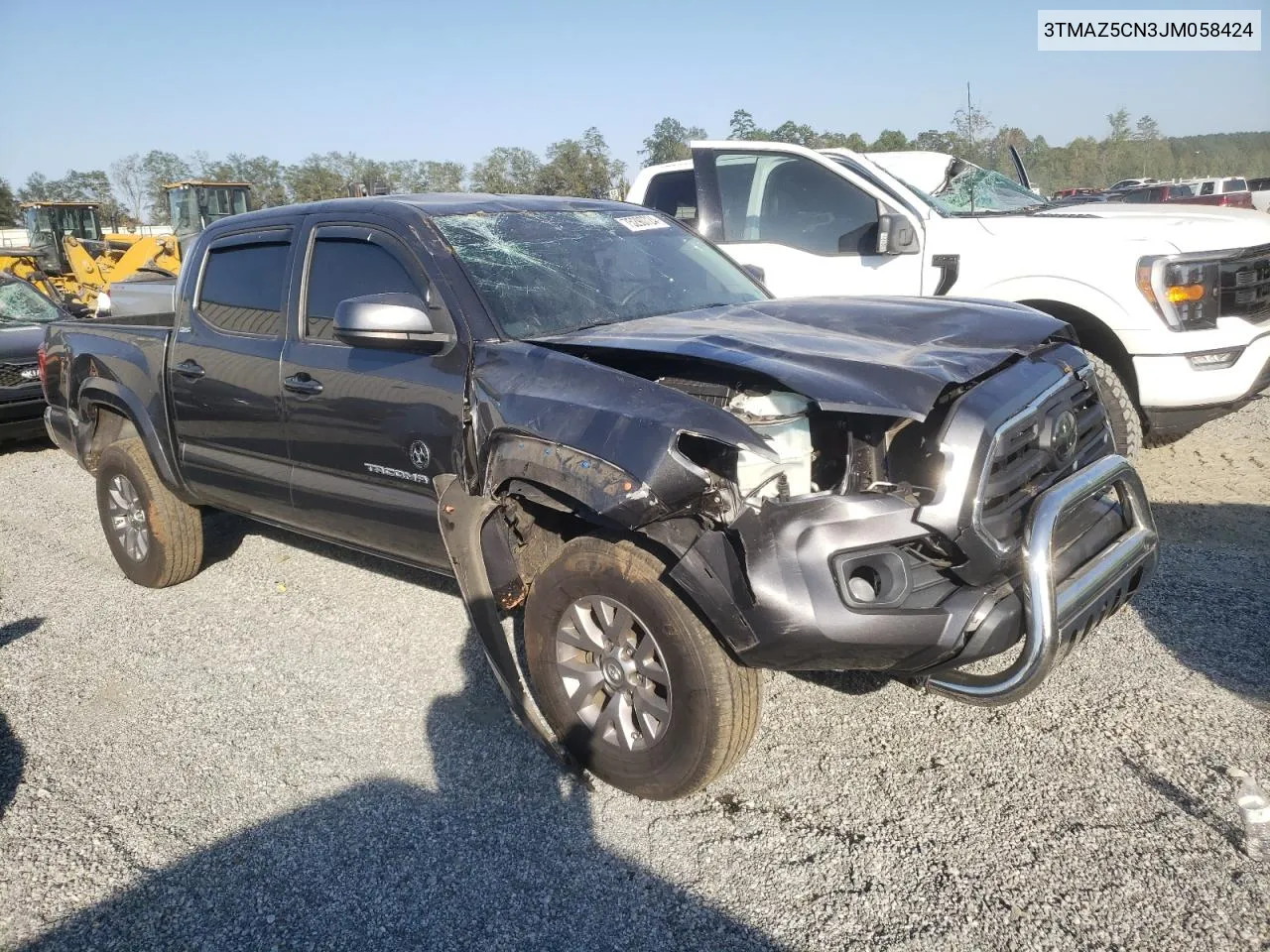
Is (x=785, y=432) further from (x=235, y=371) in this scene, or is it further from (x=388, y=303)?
(x=235, y=371)

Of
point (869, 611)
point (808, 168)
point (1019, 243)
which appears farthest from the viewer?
point (808, 168)

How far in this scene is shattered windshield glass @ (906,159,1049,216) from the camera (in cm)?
632

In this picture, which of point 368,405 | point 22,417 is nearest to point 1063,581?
point 368,405

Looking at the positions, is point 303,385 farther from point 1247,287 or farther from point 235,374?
point 1247,287

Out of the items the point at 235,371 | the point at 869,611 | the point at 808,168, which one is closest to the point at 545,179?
the point at 808,168

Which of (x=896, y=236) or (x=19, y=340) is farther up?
(x=896, y=236)

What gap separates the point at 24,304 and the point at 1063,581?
36.4ft

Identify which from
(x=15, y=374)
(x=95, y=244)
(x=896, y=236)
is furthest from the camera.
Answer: (x=95, y=244)

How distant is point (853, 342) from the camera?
3.01 metres

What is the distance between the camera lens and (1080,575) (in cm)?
277

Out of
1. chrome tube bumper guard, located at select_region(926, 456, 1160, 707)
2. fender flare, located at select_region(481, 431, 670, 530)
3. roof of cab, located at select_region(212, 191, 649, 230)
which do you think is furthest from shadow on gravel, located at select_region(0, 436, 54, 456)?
chrome tube bumper guard, located at select_region(926, 456, 1160, 707)

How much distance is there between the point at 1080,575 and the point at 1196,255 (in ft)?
10.1

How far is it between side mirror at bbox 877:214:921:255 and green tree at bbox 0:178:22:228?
60.7 m

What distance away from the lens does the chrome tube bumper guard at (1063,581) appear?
252 centimetres
